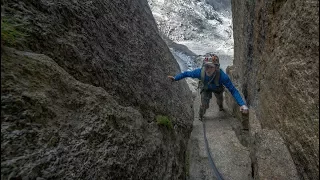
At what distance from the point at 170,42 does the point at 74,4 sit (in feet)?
102

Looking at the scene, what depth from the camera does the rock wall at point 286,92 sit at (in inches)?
113

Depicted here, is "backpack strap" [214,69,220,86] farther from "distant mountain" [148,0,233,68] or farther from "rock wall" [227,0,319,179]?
"distant mountain" [148,0,233,68]

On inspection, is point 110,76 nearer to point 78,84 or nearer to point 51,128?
point 78,84

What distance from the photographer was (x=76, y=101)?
8.80 ft

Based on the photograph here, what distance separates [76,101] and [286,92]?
117 inches

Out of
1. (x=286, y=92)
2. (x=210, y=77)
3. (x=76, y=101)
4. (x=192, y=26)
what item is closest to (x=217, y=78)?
(x=210, y=77)

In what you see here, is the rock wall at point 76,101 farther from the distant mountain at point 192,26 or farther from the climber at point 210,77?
the distant mountain at point 192,26

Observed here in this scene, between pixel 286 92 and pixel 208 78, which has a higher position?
pixel 208 78

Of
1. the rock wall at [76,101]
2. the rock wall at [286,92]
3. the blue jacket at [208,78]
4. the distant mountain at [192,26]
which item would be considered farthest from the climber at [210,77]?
the distant mountain at [192,26]

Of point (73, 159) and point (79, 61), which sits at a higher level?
point (79, 61)

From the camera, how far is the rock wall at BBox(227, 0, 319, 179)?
9.43ft

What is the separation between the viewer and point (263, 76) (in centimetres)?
504

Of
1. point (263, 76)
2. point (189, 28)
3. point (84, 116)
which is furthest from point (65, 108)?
point (189, 28)

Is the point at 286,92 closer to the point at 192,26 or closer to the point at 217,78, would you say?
the point at 217,78
